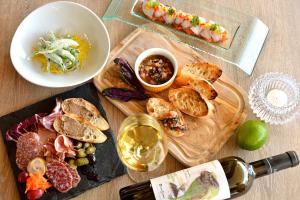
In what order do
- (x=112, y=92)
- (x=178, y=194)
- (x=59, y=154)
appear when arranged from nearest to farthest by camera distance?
(x=178, y=194) → (x=59, y=154) → (x=112, y=92)

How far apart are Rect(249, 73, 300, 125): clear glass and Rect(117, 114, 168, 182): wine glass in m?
0.32

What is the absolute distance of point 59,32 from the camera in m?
1.35

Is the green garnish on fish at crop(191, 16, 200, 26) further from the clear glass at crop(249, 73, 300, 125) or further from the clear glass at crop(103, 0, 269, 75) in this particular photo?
the clear glass at crop(249, 73, 300, 125)

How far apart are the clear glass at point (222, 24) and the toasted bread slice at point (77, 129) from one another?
40cm

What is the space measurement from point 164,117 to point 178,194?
0.94 feet

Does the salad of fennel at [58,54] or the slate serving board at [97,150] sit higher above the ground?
the salad of fennel at [58,54]

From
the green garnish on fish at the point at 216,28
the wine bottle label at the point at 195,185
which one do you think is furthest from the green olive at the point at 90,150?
the green garnish on fish at the point at 216,28

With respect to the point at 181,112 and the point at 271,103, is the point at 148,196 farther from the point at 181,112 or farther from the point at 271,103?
the point at 271,103

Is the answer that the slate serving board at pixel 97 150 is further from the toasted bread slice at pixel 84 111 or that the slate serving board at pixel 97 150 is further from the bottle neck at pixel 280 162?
the bottle neck at pixel 280 162

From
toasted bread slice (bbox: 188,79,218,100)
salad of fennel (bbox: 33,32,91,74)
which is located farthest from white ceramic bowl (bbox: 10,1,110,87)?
toasted bread slice (bbox: 188,79,218,100)

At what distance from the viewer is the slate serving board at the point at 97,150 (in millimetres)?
1138

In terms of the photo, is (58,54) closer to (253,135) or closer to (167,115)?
(167,115)

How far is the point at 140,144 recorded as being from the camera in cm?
116

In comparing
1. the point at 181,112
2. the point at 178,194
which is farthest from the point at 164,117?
the point at 178,194
